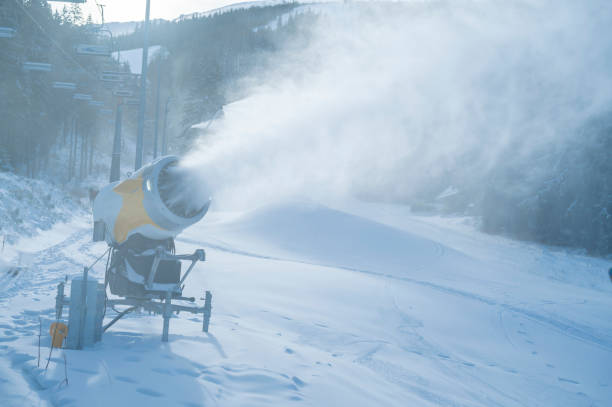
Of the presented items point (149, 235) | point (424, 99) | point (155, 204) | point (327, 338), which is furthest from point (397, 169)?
point (155, 204)

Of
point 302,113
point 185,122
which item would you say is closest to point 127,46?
point 185,122

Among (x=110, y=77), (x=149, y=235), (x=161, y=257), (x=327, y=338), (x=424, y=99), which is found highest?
(x=424, y=99)

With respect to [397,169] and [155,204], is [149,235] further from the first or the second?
[397,169]

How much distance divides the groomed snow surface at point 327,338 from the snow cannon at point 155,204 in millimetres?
1278

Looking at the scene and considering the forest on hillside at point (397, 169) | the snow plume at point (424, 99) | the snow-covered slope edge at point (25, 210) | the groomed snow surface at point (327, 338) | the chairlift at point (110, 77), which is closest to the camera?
the groomed snow surface at point (327, 338)

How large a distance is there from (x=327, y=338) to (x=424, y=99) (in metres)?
22.8

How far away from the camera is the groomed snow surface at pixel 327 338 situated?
4.04m

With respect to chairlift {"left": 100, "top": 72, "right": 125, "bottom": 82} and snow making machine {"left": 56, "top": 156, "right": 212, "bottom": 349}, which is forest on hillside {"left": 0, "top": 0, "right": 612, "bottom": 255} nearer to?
chairlift {"left": 100, "top": 72, "right": 125, "bottom": 82}

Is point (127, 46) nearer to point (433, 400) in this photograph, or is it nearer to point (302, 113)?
point (302, 113)

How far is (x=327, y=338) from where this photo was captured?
7023 millimetres

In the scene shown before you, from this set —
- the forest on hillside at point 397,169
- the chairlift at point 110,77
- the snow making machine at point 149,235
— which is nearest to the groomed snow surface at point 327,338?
the snow making machine at point 149,235

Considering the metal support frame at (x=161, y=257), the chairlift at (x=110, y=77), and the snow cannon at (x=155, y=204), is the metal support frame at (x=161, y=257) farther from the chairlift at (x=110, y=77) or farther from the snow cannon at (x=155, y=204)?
the chairlift at (x=110, y=77)

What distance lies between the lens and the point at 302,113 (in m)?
12.9

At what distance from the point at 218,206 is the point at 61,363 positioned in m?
31.6
